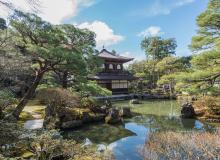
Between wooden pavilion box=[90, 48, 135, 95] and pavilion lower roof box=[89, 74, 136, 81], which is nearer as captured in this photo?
pavilion lower roof box=[89, 74, 136, 81]

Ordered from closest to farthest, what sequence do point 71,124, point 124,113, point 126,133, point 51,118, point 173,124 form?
point 126,133
point 51,118
point 71,124
point 173,124
point 124,113

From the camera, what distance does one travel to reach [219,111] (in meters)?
14.8

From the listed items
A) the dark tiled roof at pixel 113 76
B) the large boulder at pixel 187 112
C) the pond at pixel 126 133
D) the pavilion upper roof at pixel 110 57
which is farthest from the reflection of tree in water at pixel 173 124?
the pavilion upper roof at pixel 110 57

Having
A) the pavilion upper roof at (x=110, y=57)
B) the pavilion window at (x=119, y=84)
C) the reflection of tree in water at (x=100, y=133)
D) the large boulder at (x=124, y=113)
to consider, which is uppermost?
the pavilion upper roof at (x=110, y=57)

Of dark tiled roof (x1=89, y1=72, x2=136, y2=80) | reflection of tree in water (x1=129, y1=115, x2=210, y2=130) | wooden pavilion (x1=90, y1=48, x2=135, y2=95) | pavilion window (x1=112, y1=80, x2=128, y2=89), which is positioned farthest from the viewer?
pavilion window (x1=112, y1=80, x2=128, y2=89)

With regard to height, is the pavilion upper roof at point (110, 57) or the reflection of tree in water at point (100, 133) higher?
the pavilion upper roof at point (110, 57)

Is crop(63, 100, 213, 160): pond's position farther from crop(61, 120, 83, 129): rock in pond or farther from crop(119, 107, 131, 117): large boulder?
crop(119, 107, 131, 117): large boulder

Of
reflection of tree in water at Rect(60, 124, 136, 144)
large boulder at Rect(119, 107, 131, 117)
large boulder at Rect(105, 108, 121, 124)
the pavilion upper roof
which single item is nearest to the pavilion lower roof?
the pavilion upper roof

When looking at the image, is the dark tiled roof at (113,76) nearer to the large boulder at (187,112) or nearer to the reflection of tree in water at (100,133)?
the large boulder at (187,112)

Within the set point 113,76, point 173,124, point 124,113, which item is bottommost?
point 173,124

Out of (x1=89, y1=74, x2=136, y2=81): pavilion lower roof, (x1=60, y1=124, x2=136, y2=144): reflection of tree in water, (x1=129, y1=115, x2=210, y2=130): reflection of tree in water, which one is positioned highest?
(x1=89, y1=74, x2=136, y2=81): pavilion lower roof

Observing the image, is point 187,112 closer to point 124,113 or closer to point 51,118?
point 124,113

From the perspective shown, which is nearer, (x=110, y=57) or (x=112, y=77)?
(x=112, y=77)

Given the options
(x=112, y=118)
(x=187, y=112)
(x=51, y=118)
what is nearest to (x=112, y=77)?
(x=187, y=112)
